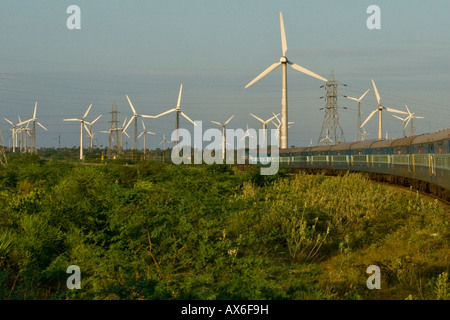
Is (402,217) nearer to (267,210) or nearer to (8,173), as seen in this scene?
(267,210)

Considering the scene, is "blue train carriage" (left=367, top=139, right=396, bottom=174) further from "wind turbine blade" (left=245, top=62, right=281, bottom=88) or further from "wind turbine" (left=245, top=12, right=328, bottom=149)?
"wind turbine blade" (left=245, top=62, right=281, bottom=88)

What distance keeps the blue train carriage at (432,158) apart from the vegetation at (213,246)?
2691 mm

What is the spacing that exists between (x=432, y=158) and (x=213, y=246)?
1591cm

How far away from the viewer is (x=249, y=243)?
16.6 metres

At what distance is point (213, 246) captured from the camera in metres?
15.8

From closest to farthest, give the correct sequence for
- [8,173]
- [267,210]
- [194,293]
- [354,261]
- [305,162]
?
[194,293], [354,261], [267,210], [8,173], [305,162]

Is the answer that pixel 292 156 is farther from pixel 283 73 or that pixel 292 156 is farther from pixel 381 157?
pixel 381 157

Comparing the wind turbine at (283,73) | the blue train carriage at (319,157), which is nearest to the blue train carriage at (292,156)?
the blue train carriage at (319,157)

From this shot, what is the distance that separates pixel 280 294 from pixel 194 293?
165cm

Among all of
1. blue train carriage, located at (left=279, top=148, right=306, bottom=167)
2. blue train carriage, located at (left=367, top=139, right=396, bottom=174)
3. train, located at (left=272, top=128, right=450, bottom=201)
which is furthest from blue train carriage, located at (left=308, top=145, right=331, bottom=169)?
blue train carriage, located at (left=367, top=139, right=396, bottom=174)

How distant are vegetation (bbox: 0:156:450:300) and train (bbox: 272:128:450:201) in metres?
3.73

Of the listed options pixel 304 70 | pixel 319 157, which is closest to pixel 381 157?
pixel 319 157

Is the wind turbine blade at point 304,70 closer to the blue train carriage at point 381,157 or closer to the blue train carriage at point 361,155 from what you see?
the blue train carriage at point 361,155
